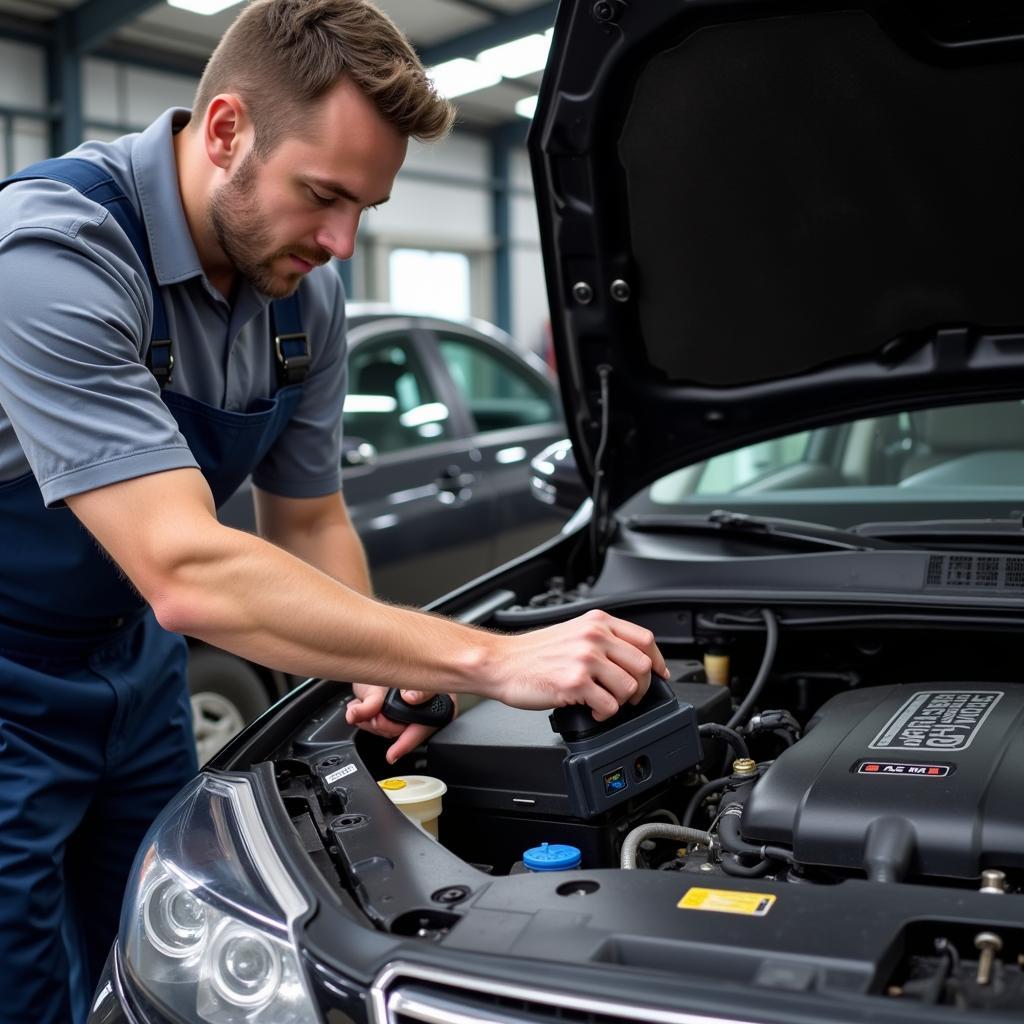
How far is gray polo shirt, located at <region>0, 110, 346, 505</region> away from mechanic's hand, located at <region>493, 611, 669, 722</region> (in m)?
0.45

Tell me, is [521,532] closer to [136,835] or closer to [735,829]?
[136,835]

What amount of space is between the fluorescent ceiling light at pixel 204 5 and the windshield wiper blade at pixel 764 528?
7760 mm

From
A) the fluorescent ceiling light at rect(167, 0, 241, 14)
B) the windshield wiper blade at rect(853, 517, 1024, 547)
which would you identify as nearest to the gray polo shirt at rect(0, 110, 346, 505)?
the windshield wiper blade at rect(853, 517, 1024, 547)

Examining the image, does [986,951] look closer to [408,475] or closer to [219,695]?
[219,695]

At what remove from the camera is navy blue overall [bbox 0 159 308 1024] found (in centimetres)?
159

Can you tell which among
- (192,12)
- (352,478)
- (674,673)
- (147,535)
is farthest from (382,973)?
(192,12)

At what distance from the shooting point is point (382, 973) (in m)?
1.03

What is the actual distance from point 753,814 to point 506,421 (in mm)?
3818

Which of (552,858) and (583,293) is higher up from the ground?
(583,293)

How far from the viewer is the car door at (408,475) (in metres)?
3.80

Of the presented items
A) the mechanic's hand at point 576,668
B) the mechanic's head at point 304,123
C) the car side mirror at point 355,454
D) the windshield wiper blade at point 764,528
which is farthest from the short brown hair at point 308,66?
the car side mirror at point 355,454

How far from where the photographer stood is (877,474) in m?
2.23

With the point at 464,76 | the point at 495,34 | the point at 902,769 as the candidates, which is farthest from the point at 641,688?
the point at 464,76

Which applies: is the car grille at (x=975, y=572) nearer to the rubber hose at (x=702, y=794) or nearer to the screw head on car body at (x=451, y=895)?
the rubber hose at (x=702, y=794)
